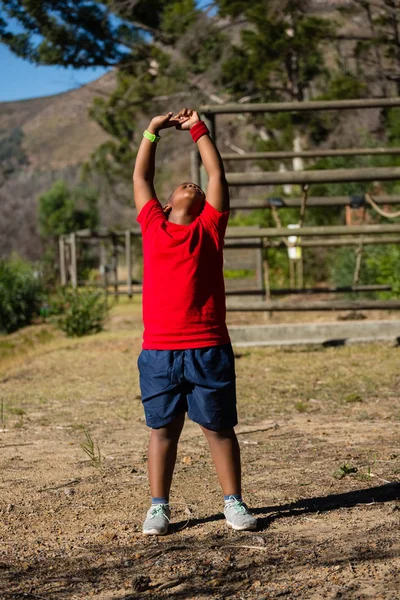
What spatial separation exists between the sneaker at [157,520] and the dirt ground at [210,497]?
38 mm

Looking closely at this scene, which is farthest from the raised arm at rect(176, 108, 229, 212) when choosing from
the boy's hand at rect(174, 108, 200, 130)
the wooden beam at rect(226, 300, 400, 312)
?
the wooden beam at rect(226, 300, 400, 312)

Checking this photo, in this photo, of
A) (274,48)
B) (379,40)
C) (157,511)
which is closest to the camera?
(157,511)

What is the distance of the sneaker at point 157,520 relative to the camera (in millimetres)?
3789

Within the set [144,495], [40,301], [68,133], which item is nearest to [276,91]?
[40,301]

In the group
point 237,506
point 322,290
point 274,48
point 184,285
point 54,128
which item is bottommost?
point 237,506

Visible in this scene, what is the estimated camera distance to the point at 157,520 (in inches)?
150

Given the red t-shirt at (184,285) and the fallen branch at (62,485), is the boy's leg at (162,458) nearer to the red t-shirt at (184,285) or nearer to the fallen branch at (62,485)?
the red t-shirt at (184,285)

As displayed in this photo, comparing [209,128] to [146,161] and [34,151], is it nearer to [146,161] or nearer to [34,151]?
[146,161]

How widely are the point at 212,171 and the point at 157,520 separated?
1461 mm

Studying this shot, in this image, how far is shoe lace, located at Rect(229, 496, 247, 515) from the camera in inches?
151

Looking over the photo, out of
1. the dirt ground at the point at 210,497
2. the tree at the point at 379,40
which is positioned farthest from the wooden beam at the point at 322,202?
the tree at the point at 379,40

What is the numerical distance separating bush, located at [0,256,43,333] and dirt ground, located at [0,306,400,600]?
28.3 feet

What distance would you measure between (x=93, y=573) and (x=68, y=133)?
116684 mm

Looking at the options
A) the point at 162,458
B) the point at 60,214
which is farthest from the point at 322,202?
the point at 60,214
